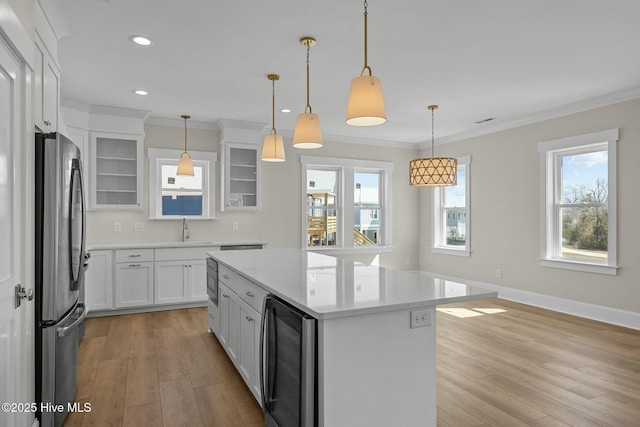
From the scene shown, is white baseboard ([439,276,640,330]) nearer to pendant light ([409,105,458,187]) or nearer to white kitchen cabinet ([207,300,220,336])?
pendant light ([409,105,458,187])

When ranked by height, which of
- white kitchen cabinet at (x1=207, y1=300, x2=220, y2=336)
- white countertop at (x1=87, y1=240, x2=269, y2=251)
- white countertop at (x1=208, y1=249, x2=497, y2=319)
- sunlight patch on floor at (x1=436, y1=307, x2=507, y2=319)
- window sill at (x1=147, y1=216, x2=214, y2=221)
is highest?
window sill at (x1=147, y1=216, x2=214, y2=221)

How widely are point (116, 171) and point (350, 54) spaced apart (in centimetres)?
348

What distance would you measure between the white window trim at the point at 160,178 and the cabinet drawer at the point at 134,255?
66cm

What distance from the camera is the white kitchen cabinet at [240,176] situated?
18.6ft

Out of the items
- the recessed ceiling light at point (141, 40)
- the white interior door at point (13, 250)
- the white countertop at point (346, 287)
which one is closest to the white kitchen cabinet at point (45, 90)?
the white interior door at point (13, 250)

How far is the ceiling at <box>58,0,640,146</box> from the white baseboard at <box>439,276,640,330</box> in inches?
92.2

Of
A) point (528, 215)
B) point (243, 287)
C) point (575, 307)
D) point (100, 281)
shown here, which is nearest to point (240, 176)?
point (100, 281)

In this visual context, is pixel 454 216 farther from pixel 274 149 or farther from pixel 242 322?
pixel 242 322

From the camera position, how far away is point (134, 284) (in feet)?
16.0

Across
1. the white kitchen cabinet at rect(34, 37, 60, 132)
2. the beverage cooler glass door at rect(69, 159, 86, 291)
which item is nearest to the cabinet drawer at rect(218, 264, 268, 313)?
the beverage cooler glass door at rect(69, 159, 86, 291)

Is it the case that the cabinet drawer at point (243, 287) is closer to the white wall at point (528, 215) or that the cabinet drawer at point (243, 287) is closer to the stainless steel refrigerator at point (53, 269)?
the stainless steel refrigerator at point (53, 269)

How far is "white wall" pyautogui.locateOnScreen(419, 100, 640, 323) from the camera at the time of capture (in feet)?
14.0

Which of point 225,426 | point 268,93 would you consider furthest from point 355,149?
point 225,426

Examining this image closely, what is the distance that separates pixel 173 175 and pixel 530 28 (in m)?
4.64
